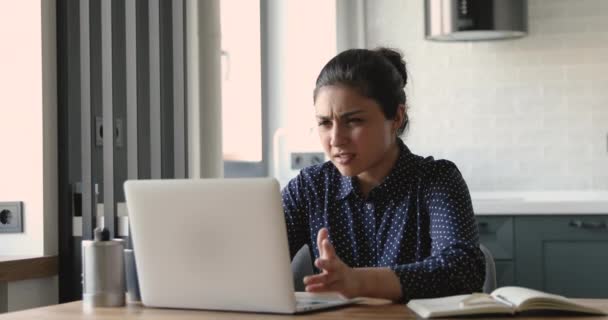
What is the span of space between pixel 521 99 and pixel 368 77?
2.37 metres

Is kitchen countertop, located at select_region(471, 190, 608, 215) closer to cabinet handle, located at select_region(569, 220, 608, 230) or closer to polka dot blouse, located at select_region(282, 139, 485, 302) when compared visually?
cabinet handle, located at select_region(569, 220, 608, 230)

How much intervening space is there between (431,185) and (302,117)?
2.56 metres

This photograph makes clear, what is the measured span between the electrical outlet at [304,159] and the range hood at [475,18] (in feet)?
2.60

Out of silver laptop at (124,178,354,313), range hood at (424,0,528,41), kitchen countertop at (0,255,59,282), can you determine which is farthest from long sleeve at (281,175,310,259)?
range hood at (424,0,528,41)

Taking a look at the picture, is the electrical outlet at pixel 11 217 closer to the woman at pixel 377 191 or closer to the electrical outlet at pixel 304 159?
the woman at pixel 377 191

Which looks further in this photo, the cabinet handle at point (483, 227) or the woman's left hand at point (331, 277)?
the cabinet handle at point (483, 227)

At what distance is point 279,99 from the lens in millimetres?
4785

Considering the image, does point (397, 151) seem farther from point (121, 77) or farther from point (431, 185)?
point (121, 77)

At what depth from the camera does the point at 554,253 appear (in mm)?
3820

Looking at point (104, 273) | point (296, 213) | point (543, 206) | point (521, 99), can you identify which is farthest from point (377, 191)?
point (521, 99)

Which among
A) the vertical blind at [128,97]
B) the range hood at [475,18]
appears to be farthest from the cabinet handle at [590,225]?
the vertical blind at [128,97]

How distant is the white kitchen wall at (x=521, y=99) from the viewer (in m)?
4.36

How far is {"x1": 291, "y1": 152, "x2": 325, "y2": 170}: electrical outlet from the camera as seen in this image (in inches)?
185

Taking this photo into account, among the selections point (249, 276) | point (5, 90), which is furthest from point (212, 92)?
point (249, 276)
